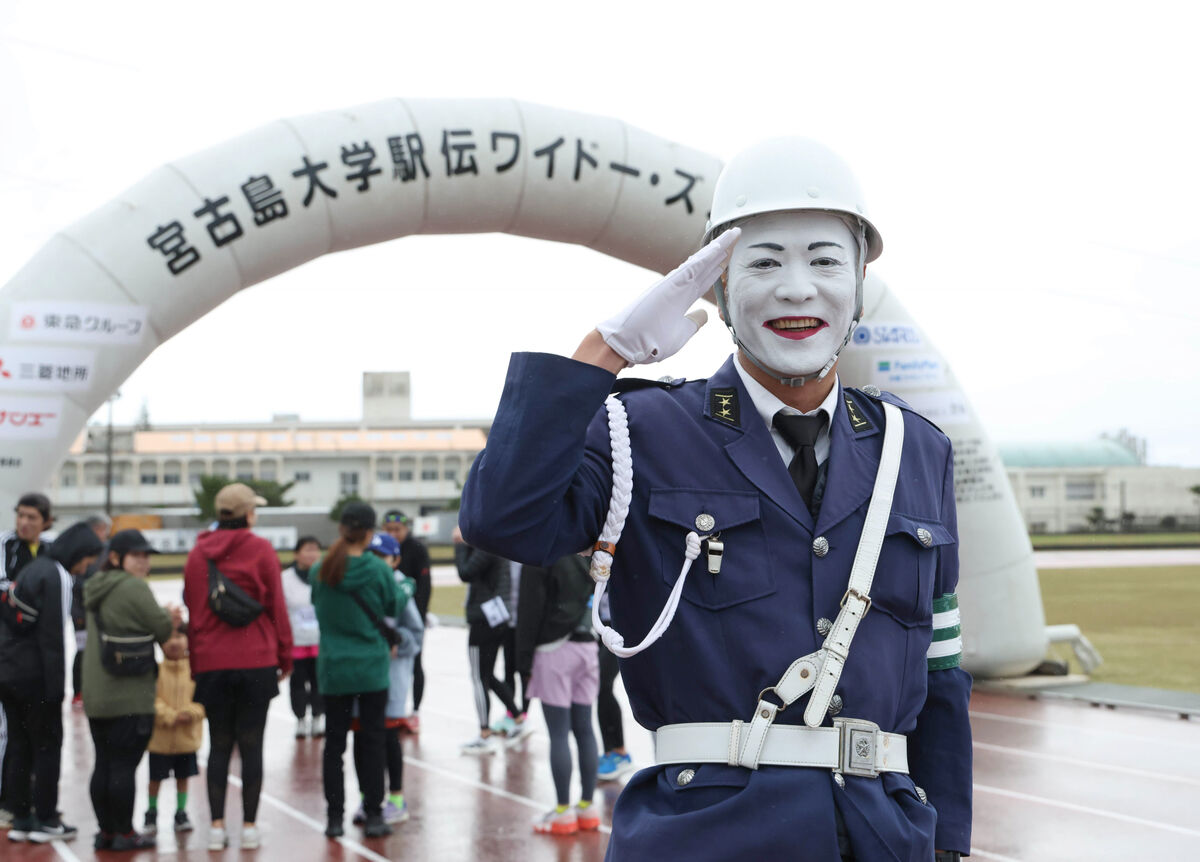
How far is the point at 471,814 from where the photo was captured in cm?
631

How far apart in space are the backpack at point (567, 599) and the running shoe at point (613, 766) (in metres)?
1.35

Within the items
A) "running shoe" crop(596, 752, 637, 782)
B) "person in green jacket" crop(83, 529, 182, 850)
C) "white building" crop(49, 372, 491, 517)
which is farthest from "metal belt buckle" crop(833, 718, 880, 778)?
"white building" crop(49, 372, 491, 517)

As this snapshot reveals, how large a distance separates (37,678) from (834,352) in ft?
16.8

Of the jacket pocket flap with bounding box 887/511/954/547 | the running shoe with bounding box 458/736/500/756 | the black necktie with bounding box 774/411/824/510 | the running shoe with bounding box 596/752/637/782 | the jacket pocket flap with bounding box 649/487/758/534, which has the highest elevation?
the black necktie with bounding box 774/411/824/510

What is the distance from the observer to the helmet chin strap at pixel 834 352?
188 centimetres

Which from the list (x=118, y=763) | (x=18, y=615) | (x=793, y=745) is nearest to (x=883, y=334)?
(x=118, y=763)

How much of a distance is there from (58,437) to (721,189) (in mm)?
6359

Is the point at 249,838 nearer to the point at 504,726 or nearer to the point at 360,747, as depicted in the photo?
the point at 360,747

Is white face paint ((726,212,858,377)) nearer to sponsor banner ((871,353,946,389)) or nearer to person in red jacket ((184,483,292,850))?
person in red jacket ((184,483,292,850))

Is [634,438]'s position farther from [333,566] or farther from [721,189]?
[333,566]

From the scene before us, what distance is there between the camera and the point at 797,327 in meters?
1.86

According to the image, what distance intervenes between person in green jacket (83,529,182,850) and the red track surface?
0.22 m

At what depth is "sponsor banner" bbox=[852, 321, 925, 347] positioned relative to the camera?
29.4 feet

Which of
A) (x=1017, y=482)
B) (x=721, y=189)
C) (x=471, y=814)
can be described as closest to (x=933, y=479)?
(x=721, y=189)
